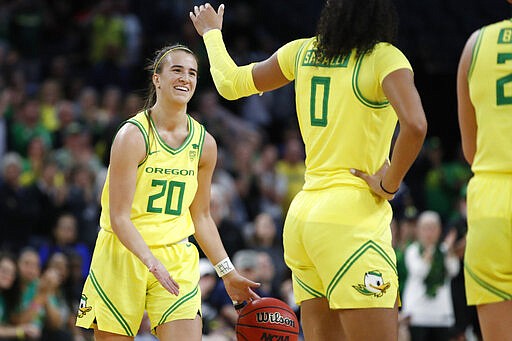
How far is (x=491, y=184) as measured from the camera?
399 cm

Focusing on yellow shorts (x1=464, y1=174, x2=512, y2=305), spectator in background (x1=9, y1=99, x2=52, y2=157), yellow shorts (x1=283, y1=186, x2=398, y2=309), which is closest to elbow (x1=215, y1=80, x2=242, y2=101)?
yellow shorts (x1=283, y1=186, x2=398, y2=309)

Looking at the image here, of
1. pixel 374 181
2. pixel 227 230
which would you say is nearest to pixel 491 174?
pixel 374 181

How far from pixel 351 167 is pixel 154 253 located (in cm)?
135

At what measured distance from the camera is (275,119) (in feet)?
49.7

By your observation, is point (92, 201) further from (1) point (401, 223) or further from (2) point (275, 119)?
(2) point (275, 119)

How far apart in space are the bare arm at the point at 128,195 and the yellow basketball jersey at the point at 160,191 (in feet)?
0.28

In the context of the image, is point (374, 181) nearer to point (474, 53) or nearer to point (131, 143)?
point (474, 53)

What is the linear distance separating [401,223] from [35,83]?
241 inches

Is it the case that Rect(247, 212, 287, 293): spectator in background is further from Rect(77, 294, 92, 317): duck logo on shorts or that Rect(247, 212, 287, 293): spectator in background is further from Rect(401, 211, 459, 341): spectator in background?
Rect(77, 294, 92, 317): duck logo on shorts

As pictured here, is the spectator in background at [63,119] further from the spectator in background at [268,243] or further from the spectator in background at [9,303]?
the spectator in background at [9,303]

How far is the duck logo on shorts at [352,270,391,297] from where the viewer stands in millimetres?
4457


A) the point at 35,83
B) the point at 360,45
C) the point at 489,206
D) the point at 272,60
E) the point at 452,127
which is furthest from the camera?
the point at 452,127

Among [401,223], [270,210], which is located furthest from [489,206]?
[270,210]

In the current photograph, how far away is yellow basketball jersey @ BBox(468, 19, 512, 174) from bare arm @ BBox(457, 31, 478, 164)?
3 cm
